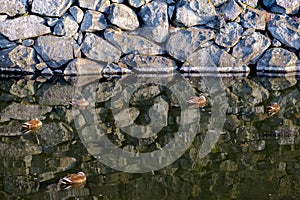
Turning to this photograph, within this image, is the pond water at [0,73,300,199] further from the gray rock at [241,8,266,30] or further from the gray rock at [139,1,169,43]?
the gray rock at [241,8,266,30]

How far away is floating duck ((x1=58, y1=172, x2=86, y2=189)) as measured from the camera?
6.23 metres

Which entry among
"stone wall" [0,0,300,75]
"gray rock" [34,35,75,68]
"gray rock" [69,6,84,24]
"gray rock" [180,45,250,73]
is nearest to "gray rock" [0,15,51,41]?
"stone wall" [0,0,300,75]

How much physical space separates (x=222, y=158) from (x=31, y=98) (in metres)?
4.18

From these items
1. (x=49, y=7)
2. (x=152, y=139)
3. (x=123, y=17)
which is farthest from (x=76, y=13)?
(x=152, y=139)

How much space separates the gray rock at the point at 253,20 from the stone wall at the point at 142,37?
0.07 ft

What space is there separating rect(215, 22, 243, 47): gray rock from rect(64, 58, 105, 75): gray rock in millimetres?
2628

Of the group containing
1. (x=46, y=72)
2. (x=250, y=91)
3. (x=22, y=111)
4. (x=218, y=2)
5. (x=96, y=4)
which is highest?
(x=218, y=2)

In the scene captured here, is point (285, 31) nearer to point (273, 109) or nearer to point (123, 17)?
point (123, 17)

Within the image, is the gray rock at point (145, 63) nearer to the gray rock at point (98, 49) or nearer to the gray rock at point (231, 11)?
the gray rock at point (98, 49)

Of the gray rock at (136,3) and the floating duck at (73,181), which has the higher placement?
the gray rock at (136,3)

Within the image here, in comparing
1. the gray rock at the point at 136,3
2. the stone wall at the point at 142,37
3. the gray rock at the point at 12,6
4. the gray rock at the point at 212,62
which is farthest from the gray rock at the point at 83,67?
the gray rock at the point at 212,62

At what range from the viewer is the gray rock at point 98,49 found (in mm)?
11867

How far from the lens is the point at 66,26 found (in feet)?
38.7

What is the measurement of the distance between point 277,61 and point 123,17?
3468mm
